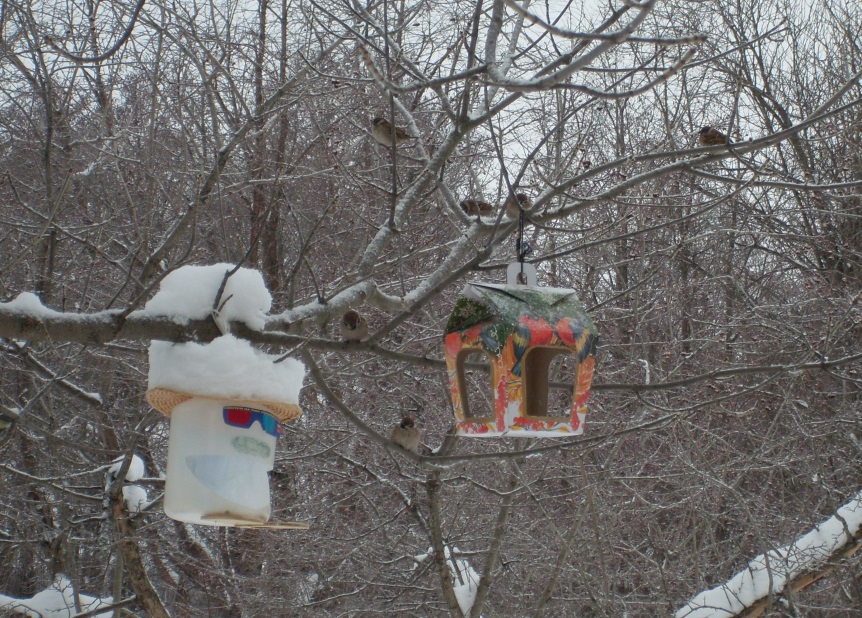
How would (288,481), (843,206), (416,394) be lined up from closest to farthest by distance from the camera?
(416,394) < (288,481) < (843,206)

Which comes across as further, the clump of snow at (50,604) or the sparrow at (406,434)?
the clump of snow at (50,604)

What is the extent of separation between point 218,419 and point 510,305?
92 cm

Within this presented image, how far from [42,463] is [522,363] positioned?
5.11 m

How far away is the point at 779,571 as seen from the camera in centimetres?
500

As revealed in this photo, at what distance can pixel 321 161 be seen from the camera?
22.0 ft

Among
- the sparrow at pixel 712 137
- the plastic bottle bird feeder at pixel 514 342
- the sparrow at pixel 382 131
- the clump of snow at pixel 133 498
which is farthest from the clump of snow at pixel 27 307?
the clump of snow at pixel 133 498

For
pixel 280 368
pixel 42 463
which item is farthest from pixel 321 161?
pixel 280 368

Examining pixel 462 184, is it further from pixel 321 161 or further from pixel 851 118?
pixel 851 118

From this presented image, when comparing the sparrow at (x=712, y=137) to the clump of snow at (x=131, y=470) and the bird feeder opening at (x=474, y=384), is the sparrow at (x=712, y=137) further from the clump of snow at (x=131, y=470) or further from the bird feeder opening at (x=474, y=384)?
the clump of snow at (x=131, y=470)

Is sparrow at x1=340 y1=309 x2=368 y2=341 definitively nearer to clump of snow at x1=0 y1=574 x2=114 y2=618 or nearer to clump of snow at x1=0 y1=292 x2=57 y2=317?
→ clump of snow at x1=0 y1=292 x2=57 y2=317

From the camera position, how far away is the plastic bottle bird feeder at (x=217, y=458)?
2.26 m

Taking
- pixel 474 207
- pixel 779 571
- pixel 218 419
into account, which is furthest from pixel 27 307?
pixel 779 571

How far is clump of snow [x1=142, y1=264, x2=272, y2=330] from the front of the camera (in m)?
2.42

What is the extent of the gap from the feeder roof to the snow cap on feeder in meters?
0.62
